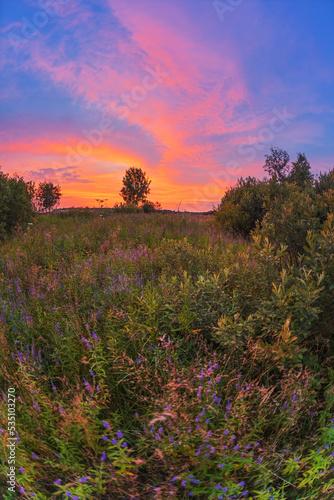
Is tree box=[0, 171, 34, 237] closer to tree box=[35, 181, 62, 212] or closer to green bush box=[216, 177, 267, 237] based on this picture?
green bush box=[216, 177, 267, 237]

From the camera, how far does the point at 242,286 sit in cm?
347

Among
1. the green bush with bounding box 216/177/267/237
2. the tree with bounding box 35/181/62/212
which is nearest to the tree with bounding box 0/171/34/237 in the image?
the green bush with bounding box 216/177/267/237

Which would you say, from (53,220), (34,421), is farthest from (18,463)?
(53,220)

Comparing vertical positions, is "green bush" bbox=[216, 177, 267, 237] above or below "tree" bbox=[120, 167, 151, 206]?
below

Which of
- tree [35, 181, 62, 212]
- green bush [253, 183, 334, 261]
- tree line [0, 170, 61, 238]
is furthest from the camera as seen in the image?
tree [35, 181, 62, 212]

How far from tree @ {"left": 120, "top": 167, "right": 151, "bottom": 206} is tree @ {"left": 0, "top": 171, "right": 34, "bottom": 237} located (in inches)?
1780

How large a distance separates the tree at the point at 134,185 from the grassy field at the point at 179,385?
52246 mm

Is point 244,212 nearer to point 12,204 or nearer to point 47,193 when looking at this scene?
point 12,204

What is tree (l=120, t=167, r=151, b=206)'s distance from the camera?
55.7m

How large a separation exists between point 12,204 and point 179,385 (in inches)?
401

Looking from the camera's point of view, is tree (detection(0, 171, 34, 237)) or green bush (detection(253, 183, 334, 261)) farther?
tree (detection(0, 171, 34, 237))

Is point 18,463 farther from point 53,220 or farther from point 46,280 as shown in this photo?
point 53,220

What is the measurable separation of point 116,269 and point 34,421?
2.93 metres

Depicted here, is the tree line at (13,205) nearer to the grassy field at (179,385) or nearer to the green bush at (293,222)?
the grassy field at (179,385)
